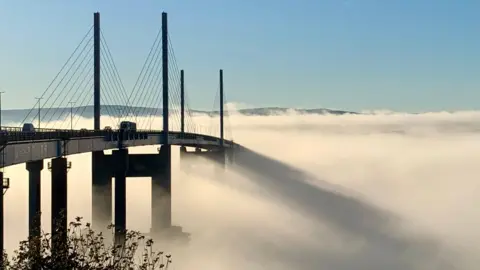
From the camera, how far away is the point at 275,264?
8056 centimetres

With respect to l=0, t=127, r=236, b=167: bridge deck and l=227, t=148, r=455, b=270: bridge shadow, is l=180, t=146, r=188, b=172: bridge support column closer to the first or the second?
l=227, t=148, r=455, b=270: bridge shadow

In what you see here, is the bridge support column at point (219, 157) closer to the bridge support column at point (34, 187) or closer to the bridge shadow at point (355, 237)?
the bridge shadow at point (355, 237)

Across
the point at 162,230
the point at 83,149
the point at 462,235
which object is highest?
the point at 83,149

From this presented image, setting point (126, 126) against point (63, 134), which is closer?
point (63, 134)

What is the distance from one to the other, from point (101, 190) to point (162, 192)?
12414mm

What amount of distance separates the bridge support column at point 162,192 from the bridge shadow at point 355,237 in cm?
1524

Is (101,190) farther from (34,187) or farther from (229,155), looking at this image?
(229,155)

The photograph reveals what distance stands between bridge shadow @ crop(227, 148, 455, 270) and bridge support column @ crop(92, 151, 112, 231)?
23742 mm

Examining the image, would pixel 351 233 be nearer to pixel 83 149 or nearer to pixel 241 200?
pixel 241 200

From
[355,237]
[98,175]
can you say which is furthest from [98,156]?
[355,237]

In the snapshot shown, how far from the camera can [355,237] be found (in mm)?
116250

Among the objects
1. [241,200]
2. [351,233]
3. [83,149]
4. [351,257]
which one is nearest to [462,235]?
[351,233]

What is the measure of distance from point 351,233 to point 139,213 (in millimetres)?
38504

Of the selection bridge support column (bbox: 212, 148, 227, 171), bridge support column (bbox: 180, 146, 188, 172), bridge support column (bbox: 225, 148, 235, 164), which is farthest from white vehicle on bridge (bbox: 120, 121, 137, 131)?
bridge support column (bbox: 225, 148, 235, 164)
